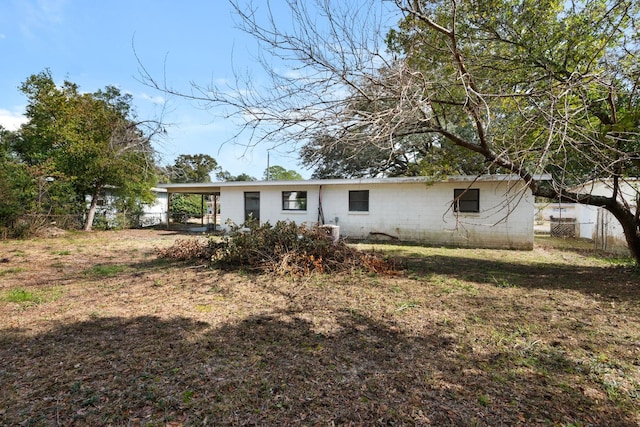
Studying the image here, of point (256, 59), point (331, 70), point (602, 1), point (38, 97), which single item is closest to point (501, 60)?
point (602, 1)

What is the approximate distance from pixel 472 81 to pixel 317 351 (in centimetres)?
425

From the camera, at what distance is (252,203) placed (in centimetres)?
1447

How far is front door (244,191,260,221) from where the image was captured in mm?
14320

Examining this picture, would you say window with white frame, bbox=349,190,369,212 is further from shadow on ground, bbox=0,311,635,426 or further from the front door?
shadow on ground, bbox=0,311,635,426

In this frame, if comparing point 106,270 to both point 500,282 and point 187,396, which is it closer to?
point 187,396

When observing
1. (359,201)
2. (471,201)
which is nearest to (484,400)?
(471,201)

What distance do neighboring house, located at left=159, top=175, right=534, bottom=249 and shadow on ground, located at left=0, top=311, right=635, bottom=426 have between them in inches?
293

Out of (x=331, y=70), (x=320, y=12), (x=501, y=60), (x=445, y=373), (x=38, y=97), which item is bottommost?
(x=445, y=373)

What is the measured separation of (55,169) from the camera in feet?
44.8

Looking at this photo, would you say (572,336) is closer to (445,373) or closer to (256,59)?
(445,373)

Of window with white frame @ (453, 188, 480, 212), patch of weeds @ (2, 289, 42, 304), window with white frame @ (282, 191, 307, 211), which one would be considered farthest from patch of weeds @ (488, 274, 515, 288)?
window with white frame @ (282, 191, 307, 211)

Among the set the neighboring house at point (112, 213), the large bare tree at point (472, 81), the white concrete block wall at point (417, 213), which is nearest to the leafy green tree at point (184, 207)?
the neighboring house at point (112, 213)

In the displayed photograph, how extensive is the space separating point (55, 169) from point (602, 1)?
18.3 meters

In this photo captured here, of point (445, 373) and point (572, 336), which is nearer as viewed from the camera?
point (445, 373)
